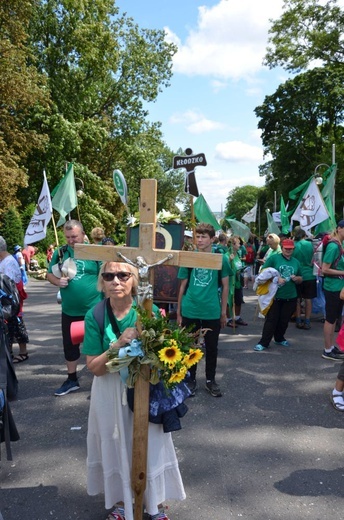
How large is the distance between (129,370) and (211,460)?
167cm

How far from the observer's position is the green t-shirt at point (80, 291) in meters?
4.64

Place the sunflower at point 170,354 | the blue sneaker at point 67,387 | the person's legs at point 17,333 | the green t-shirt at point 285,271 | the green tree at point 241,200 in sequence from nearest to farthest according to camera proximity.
A: the sunflower at point 170,354 < the blue sneaker at point 67,387 < the person's legs at point 17,333 < the green t-shirt at point 285,271 < the green tree at point 241,200

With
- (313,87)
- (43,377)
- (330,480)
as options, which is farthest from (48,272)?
(313,87)

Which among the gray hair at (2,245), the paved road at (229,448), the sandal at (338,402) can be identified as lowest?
the paved road at (229,448)

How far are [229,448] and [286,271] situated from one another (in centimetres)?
340

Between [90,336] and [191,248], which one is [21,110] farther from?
[90,336]

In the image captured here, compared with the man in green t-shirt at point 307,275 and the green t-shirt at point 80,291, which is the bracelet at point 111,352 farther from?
the man in green t-shirt at point 307,275

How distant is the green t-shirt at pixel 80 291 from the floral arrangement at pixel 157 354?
2357 mm

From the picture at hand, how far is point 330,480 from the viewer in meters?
3.27

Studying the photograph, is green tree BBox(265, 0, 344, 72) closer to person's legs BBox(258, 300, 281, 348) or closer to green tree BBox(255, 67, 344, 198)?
green tree BBox(255, 67, 344, 198)

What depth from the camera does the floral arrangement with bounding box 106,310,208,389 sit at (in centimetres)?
224

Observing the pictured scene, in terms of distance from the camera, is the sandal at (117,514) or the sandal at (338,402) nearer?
the sandal at (117,514)

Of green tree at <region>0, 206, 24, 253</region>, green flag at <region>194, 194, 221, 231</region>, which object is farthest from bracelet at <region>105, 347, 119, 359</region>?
green tree at <region>0, 206, 24, 253</region>

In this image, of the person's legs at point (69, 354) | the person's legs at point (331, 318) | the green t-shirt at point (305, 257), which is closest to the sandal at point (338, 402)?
the person's legs at point (331, 318)
